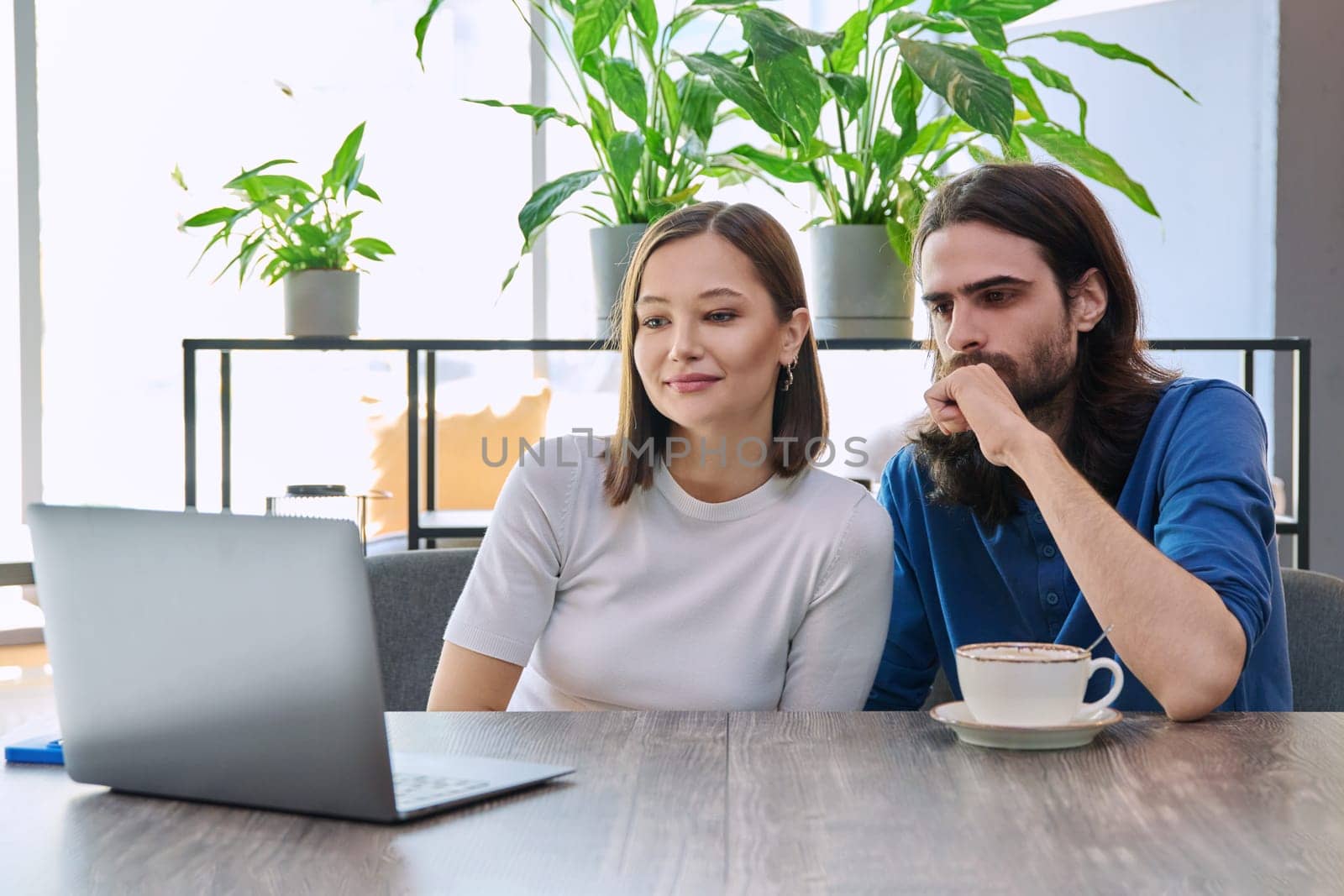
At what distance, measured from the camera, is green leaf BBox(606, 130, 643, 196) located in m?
1.97

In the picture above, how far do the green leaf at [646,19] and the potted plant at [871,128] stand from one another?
0.49ft

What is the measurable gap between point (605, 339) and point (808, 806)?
119 centimetres

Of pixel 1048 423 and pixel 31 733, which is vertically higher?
pixel 1048 423

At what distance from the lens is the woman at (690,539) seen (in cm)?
138

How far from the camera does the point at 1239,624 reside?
113 centimetres

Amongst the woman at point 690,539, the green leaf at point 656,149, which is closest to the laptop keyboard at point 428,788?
the woman at point 690,539

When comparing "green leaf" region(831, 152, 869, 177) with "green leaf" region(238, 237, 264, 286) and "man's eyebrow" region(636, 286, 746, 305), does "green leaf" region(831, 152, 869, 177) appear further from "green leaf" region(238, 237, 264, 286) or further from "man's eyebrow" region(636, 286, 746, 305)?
"green leaf" region(238, 237, 264, 286)

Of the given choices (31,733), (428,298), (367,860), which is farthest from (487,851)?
(428,298)

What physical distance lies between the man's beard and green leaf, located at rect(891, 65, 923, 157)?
20.6 inches

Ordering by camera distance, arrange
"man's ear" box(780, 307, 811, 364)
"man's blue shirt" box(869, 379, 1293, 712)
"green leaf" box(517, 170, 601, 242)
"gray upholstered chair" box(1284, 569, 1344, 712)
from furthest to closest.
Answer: "green leaf" box(517, 170, 601, 242)
"man's ear" box(780, 307, 811, 364)
"gray upholstered chair" box(1284, 569, 1344, 712)
"man's blue shirt" box(869, 379, 1293, 712)

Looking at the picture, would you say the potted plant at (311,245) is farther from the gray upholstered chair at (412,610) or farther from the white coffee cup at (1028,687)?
the white coffee cup at (1028,687)

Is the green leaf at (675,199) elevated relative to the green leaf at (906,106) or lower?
lower

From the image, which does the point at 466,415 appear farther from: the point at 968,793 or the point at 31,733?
the point at 968,793

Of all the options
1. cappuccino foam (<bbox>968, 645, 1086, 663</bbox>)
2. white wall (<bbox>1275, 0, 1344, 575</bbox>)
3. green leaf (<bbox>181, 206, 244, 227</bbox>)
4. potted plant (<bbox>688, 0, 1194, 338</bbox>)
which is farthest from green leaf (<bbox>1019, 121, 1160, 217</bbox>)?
white wall (<bbox>1275, 0, 1344, 575</bbox>)
